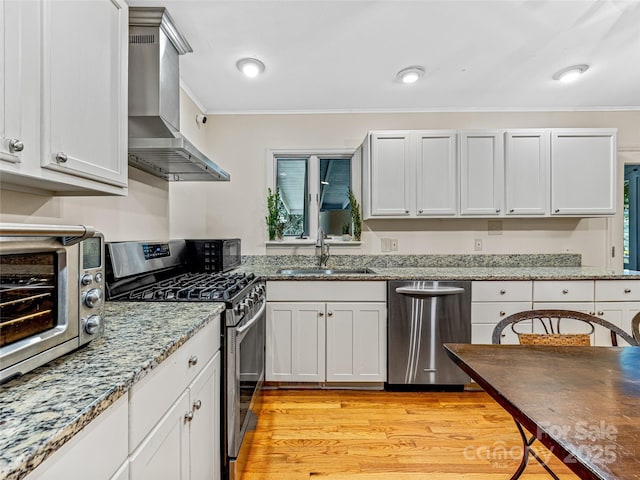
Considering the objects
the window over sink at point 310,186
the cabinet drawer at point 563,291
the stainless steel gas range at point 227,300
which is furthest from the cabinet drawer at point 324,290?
the cabinet drawer at point 563,291

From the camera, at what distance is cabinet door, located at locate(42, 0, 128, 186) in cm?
102

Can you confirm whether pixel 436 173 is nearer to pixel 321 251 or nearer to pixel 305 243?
pixel 321 251

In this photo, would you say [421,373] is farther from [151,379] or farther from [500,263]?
[151,379]

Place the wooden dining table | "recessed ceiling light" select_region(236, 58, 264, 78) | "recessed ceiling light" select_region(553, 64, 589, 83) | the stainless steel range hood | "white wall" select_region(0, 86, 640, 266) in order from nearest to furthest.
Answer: the wooden dining table → the stainless steel range hood → "recessed ceiling light" select_region(236, 58, 264, 78) → "recessed ceiling light" select_region(553, 64, 589, 83) → "white wall" select_region(0, 86, 640, 266)

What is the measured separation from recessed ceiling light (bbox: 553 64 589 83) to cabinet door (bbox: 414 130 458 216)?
2.65 feet

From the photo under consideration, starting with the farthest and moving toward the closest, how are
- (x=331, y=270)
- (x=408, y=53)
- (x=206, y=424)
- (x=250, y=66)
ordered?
(x=331, y=270)
(x=250, y=66)
(x=408, y=53)
(x=206, y=424)

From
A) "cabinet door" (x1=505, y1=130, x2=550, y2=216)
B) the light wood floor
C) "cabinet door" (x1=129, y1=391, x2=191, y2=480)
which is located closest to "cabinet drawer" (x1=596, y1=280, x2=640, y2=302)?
"cabinet door" (x1=505, y1=130, x2=550, y2=216)

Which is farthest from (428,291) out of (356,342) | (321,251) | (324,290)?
(321,251)

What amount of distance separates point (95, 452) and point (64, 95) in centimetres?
105

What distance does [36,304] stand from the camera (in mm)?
802

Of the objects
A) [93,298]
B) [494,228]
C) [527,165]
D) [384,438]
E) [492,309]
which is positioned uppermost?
[527,165]

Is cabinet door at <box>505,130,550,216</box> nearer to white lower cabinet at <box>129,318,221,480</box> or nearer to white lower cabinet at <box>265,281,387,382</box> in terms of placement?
white lower cabinet at <box>265,281,387,382</box>

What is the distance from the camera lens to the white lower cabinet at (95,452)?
0.56 m

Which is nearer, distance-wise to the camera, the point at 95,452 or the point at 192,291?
the point at 95,452
